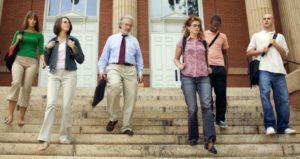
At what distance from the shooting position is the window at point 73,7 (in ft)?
47.1

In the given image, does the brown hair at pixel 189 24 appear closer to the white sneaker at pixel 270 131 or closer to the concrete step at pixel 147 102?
the white sneaker at pixel 270 131

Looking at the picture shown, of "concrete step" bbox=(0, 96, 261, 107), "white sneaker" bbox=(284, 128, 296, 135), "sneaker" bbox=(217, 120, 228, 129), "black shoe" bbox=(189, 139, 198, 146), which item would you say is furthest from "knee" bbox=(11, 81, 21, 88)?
"white sneaker" bbox=(284, 128, 296, 135)

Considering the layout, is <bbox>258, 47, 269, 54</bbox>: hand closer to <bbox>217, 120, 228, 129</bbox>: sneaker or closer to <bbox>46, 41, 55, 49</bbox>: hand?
<bbox>217, 120, 228, 129</bbox>: sneaker

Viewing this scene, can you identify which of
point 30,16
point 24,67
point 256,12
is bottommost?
point 24,67

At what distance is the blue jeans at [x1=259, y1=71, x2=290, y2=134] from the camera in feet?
18.0

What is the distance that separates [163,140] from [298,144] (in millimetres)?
1875

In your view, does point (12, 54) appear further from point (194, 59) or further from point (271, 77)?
point (271, 77)

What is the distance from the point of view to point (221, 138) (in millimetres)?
5375

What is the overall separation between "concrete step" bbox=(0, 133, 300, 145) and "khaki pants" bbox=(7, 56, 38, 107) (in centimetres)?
79

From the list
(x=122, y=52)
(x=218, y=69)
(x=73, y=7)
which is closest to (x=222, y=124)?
(x=218, y=69)

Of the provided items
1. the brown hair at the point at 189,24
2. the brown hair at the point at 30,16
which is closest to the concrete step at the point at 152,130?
the brown hair at the point at 189,24

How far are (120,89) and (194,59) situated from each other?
120cm

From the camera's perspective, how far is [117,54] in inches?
222

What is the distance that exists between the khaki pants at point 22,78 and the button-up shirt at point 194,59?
2591mm
